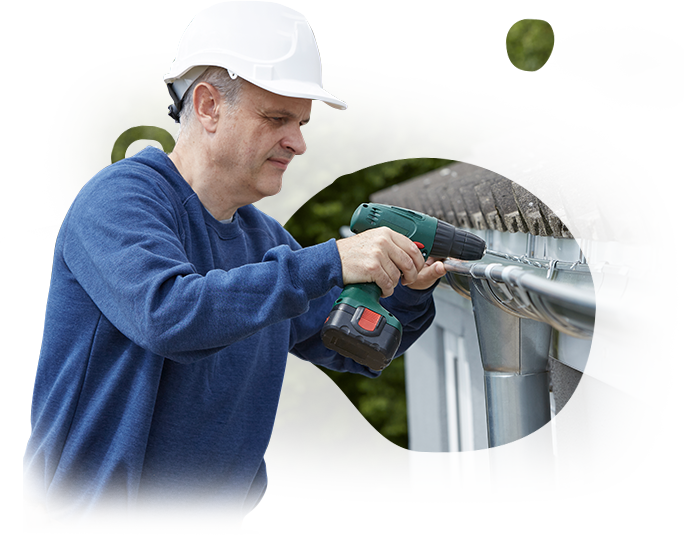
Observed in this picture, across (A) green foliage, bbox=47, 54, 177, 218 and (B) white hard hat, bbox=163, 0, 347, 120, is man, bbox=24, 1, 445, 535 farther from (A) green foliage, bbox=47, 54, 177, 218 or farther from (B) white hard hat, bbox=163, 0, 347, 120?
(A) green foliage, bbox=47, 54, 177, 218

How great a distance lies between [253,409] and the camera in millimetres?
2092

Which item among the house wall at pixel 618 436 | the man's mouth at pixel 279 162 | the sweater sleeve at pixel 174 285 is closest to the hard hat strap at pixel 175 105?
the man's mouth at pixel 279 162

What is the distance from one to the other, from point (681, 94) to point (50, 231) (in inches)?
187

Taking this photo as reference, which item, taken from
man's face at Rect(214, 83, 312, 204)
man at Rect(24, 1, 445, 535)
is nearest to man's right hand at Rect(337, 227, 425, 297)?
man at Rect(24, 1, 445, 535)

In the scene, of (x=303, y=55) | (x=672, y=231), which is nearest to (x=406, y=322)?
(x=303, y=55)

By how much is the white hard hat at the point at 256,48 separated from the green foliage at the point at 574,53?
27.6 feet

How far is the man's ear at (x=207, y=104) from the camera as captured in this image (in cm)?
189

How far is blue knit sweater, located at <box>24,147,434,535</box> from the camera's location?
1464mm

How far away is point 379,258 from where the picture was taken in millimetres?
1548

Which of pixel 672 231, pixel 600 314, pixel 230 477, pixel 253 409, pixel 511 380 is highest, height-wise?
pixel 672 231

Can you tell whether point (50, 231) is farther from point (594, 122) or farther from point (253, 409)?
point (594, 122)

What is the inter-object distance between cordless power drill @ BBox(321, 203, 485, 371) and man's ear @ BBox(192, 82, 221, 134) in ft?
1.73

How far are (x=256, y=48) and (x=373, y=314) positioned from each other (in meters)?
0.84

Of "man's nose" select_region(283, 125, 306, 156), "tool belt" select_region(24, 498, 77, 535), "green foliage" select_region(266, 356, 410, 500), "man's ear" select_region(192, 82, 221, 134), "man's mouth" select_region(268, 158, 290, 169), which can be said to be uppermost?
"man's ear" select_region(192, 82, 221, 134)
